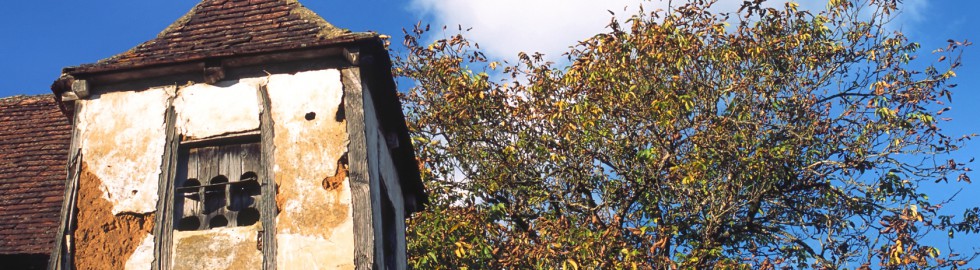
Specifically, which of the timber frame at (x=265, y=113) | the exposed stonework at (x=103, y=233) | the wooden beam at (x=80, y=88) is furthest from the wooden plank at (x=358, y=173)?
the wooden beam at (x=80, y=88)

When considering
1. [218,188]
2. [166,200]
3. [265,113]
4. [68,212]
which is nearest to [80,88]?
[68,212]

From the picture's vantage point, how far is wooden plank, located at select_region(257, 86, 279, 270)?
10289 millimetres

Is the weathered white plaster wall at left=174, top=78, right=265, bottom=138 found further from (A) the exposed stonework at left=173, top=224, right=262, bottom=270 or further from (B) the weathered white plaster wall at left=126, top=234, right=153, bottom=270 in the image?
(B) the weathered white plaster wall at left=126, top=234, right=153, bottom=270

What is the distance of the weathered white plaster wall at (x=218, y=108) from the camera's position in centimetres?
1104

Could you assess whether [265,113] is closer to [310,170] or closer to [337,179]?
[310,170]

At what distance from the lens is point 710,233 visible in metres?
17.2

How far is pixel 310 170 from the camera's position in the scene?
10.7 m

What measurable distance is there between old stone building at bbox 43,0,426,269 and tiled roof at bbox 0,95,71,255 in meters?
1.13

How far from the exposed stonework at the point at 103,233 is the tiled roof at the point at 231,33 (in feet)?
4.68

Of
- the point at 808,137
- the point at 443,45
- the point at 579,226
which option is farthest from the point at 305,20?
the point at 808,137

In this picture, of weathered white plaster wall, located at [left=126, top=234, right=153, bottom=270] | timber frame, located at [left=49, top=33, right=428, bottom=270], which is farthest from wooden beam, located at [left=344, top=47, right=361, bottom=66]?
weathered white plaster wall, located at [left=126, top=234, right=153, bottom=270]

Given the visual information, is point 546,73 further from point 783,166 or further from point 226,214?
point 226,214

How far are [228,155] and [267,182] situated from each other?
0.62 metres

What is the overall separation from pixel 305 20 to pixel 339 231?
276cm
